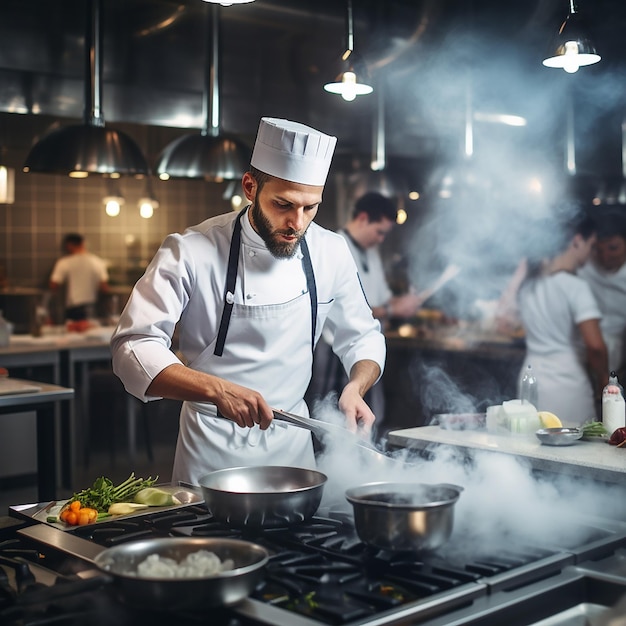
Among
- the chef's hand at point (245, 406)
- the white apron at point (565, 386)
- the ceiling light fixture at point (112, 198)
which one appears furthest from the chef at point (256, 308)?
the ceiling light fixture at point (112, 198)

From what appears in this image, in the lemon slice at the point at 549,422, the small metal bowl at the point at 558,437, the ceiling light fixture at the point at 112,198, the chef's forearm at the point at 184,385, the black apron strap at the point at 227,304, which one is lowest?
the small metal bowl at the point at 558,437

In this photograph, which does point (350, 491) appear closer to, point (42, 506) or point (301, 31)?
point (42, 506)

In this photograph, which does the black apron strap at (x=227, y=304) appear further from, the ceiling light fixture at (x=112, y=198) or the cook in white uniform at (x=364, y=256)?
the ceiling light fixture at (x=112, y=198)

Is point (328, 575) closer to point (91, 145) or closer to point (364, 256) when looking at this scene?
point (91, 145)

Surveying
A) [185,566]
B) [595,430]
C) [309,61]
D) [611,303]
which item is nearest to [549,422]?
[595,430]

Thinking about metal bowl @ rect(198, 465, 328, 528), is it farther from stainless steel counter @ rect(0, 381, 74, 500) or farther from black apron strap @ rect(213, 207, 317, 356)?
stainless steel counter @ rect(0, 381, 74, 500)

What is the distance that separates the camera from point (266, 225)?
2689mm

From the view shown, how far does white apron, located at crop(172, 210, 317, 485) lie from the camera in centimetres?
276

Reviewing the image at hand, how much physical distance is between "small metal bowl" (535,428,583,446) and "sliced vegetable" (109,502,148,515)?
1504 millimetres

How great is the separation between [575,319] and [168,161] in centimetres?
253

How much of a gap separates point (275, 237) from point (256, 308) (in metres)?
0.24

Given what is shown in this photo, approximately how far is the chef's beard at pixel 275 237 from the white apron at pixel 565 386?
96.8 inches

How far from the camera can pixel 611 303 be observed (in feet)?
19.5

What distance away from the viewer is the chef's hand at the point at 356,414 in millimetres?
2500
